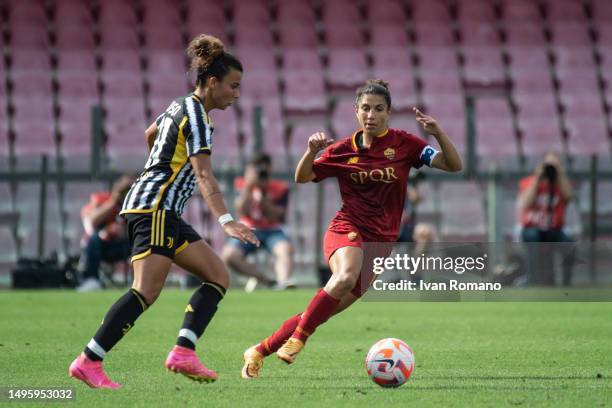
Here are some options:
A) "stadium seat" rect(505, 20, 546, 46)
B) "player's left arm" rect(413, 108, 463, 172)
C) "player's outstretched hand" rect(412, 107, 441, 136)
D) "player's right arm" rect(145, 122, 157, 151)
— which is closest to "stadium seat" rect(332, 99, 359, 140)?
"stadium seat" rect(505, 20, 546, 46)

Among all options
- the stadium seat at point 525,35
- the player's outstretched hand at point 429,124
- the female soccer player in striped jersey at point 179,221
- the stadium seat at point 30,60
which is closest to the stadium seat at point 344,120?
the stadium seat at point 525,35

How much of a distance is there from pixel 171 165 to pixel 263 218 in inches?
376

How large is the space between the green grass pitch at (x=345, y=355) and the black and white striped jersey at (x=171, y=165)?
99cm

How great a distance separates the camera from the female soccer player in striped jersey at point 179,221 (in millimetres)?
5977

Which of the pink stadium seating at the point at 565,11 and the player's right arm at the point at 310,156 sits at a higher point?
A: the pink stadium seating at the point at 565,11

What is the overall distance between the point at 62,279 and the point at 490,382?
35.0ft

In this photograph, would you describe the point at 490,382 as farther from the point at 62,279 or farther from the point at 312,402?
the point at 62,279

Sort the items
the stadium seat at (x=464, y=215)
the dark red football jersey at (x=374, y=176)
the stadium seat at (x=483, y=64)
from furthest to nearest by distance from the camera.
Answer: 1. the stadium seat at (x=483, y=64)
2. the stadium seat at (x=464, y=215)
3. the dark red football jersey at (x=374, y=176)

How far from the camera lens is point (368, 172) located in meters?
7.22

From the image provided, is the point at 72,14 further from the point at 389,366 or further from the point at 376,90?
the point at 389,366

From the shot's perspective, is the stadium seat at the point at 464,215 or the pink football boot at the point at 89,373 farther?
the stadium seat at the point at 464,215

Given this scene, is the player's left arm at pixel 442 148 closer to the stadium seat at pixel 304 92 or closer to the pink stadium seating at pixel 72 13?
the stadium seat at pixel 304 92

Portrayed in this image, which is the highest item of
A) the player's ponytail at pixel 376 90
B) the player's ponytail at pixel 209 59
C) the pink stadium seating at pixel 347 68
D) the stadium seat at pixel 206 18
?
the stadium seat at pixel 206 18

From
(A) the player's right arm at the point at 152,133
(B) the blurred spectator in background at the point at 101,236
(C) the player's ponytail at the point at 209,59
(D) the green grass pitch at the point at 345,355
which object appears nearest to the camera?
(D) the green grass pitch at the point at 345,355
